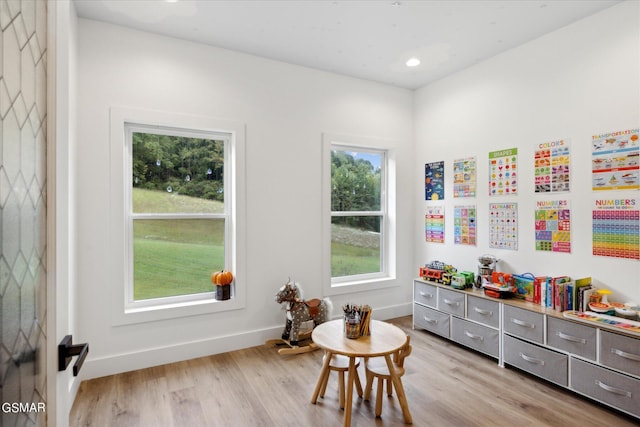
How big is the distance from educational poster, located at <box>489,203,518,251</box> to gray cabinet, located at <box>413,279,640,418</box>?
54 cm

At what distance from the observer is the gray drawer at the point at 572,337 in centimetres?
227

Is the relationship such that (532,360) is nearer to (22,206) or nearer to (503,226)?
(503,226)

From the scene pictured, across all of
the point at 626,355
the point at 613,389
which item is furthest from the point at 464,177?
the point at 613,389

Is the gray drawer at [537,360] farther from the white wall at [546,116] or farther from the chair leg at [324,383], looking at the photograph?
the chair leg at [324,383]

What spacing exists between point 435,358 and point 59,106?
313 cm

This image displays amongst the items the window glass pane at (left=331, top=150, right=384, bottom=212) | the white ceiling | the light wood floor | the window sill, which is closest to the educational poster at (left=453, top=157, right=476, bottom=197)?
the window glass pane at (left=331, top=150, right=384, bottom=212)

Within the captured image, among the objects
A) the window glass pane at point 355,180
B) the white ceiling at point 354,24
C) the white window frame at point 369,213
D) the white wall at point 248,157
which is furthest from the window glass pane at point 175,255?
the white ceiling at point 354,24

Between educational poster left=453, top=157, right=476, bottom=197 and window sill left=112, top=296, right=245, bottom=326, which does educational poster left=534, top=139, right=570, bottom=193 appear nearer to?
educational poster left=453, top=157, right=476, bottom=197

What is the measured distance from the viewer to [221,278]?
3104mm

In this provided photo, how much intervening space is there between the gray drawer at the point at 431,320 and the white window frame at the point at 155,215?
187cm

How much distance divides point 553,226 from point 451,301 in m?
1.11

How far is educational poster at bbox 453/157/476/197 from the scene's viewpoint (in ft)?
11.6

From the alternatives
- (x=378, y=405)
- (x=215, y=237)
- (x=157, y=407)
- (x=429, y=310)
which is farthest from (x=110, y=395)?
(x=429, y=310)

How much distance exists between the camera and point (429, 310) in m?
3.54
